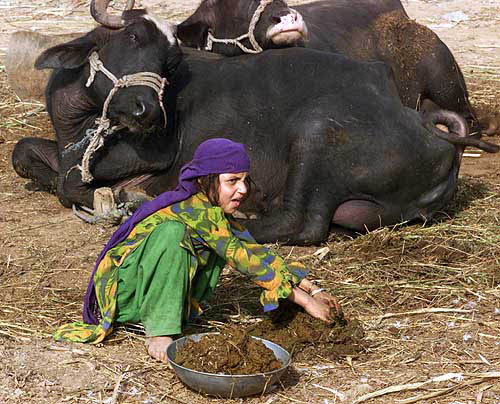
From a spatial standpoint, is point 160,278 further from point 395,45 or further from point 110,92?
point 395,45

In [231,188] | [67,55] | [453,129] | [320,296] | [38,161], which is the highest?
[231,188]

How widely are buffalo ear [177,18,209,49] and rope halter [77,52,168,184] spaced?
3.50 feet

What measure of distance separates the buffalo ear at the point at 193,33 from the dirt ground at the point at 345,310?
1.49 meters

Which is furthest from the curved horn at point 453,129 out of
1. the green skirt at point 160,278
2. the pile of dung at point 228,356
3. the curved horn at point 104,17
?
the pile of dung at point 228,356

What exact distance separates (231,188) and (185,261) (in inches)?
14.7

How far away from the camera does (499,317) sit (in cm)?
461

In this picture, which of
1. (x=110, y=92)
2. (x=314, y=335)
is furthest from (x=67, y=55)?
(x=314, y=335)

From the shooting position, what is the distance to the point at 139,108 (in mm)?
5883

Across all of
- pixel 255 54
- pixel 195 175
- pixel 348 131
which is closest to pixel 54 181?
Answer: pixel 255 54

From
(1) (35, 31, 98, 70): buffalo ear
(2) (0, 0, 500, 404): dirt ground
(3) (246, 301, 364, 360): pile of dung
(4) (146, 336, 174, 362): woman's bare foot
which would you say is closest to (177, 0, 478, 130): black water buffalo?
(2) (0, 0, 500, 404): dirt ground

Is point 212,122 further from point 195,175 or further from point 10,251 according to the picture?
point 195,175

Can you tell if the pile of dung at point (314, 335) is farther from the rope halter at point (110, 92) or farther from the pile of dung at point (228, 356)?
the rope halter at point (110, 92)

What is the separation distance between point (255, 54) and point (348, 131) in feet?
3.32

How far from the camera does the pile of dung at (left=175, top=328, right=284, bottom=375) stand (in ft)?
12.4
